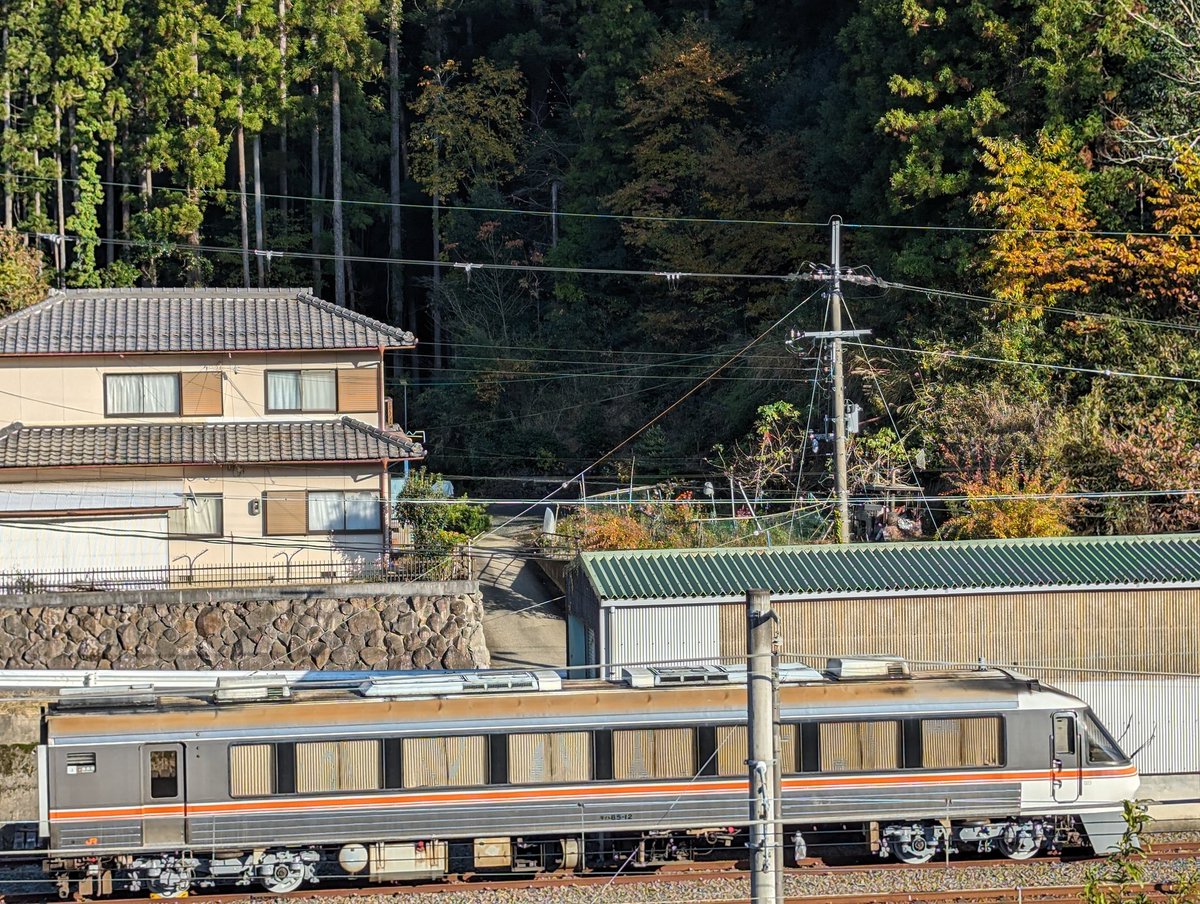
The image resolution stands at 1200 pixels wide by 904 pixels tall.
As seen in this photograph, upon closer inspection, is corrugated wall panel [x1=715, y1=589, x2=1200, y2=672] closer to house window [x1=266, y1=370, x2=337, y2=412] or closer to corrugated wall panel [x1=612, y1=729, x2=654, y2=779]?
corrugated wall panel [x1=612, y1=729, x2=654, y2=779]

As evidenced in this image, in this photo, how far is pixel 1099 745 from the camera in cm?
1666

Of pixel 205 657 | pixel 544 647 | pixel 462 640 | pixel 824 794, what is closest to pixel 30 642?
pixel 205 657

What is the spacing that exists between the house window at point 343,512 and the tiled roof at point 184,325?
3003 mm

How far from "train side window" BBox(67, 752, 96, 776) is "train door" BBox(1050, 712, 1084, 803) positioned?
1096 centimetres

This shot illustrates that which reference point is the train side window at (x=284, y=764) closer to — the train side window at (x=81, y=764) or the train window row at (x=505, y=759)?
the train window row at (x=505, y=759)

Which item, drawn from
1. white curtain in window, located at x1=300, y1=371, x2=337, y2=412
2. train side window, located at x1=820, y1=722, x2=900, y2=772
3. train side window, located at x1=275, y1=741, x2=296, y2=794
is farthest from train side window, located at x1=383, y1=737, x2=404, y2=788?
white curtain in window, located at x1=300, y1=371, x2=337, y2=412

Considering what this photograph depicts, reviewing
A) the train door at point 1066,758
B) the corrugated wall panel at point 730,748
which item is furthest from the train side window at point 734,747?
the train door at point 1066,758

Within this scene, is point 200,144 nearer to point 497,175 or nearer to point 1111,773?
point 497,175

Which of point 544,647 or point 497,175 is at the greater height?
point 497,175

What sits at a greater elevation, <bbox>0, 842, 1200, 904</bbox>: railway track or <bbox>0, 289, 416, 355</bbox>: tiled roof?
<bbox>0, 289, 416, 355</bbox>: tiled roof

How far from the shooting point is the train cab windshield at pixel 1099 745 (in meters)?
16.5

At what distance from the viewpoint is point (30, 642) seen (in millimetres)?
25062

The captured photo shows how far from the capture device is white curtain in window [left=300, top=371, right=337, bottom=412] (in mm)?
28062

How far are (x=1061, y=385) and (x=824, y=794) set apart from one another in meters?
15.7
